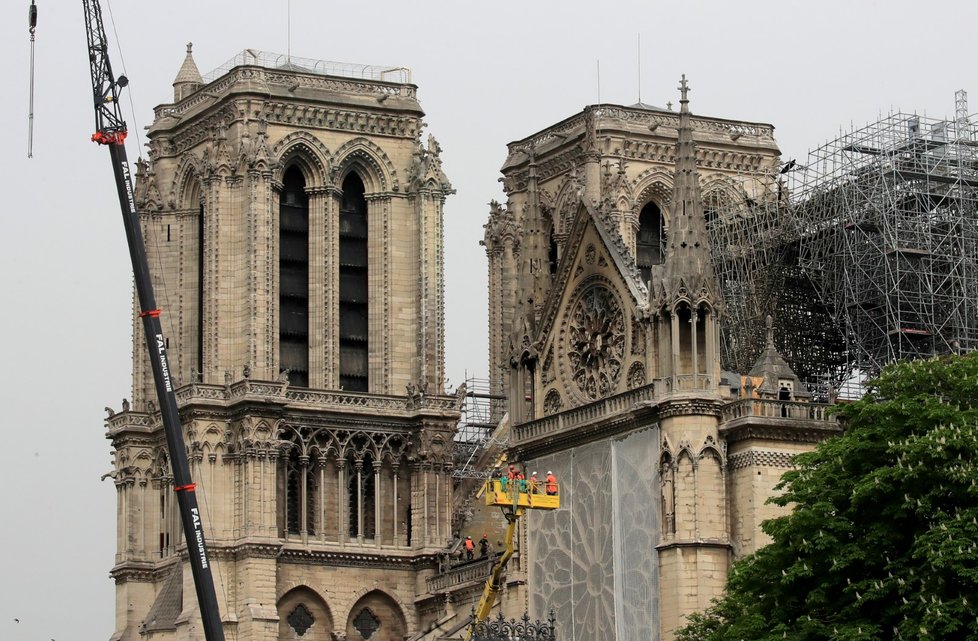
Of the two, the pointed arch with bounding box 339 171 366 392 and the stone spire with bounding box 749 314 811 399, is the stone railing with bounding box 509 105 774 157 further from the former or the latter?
the stone spire with bounding box 749 314 811 399

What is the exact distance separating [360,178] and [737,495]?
102 ft

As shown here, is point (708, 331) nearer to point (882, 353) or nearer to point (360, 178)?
point (882, 353)

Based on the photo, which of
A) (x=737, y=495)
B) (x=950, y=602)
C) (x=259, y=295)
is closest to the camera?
(x=950, y=602)

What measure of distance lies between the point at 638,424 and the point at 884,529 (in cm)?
1452

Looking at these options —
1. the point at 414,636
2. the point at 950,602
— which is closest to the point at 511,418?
the point at 414,636

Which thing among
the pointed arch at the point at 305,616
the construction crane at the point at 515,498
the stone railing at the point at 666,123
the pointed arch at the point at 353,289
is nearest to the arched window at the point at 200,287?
the pointed arch at the point at 353,289

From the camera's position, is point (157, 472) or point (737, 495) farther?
point (157, 472)

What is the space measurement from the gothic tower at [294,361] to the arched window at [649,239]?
886 centimetres

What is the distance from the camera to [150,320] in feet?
228

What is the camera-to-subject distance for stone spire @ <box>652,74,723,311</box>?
3113 inches

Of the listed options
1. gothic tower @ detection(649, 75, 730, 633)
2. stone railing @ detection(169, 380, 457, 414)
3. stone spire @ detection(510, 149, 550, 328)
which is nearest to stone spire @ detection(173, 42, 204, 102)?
stone railing @ detection(169, 380, 457, 414)

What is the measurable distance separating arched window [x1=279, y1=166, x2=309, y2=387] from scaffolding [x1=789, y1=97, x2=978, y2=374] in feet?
70.6

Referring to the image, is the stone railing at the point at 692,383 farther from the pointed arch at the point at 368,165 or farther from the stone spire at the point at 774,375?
the pointed arch at the point at 368,165

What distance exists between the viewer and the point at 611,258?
8369 cm
